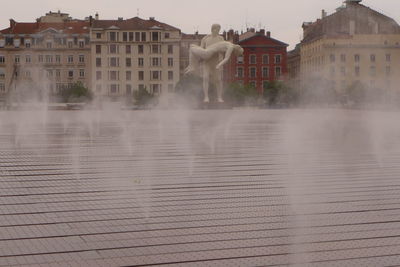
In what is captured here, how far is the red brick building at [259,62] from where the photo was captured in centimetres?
7872

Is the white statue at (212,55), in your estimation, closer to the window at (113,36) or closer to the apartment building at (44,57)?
the apartment building at (44,57)

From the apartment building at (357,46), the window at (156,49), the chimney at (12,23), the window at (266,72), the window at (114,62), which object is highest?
the chimney at (12,23)

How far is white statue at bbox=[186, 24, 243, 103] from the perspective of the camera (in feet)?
109

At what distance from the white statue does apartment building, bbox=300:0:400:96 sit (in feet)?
14.6

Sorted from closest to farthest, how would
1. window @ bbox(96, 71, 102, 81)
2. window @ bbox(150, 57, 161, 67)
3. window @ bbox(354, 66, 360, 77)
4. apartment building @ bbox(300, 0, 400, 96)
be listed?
apartment building @ bbox(300, 0, 400, 96), window @ bbox(354, 66, 360, 77), window @ bbox(96, 71, 102, 81), window @ bbox(150, 57, 161, 67)

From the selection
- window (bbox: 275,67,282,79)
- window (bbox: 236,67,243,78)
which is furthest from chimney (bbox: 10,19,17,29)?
window (bbox: 275,67,282,79)

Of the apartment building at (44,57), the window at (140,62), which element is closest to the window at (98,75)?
the apartment building at (44,57)

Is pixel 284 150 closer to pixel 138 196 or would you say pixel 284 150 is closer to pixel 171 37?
pixel 138 196

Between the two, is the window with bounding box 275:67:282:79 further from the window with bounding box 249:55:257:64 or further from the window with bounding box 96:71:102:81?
the window with bounding box 96:71:102:81

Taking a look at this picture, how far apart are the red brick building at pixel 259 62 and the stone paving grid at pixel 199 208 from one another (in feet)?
225

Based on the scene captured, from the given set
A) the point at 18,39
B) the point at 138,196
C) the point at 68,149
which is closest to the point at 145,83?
the point at 18,39

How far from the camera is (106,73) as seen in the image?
7806 cm

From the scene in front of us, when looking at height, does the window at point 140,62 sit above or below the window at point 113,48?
below

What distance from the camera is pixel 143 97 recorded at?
7262cm
